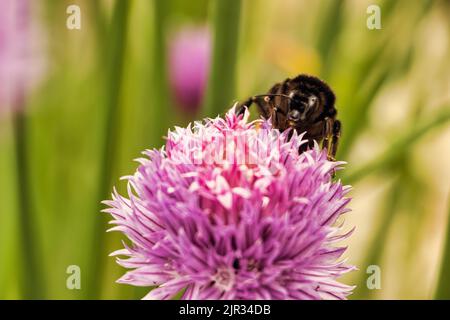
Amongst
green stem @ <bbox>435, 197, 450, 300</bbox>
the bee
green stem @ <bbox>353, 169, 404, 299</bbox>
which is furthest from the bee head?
green stem @ <bbox>353, 169, 404, 299</bbox>

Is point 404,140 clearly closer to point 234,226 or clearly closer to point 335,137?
point 335,137

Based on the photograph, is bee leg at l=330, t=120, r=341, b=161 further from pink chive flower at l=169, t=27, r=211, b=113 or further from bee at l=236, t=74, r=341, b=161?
pink chive flower at l=169, t=27, r=211, b=113

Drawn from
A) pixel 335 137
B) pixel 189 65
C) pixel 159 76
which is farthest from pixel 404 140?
pixel 189 65

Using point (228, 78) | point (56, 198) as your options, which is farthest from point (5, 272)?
point (228, 78)

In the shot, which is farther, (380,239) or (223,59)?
(380,239)
